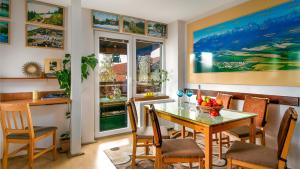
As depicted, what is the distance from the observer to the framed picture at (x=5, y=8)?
277 centimetres

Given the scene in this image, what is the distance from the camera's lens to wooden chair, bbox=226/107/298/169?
1510mm

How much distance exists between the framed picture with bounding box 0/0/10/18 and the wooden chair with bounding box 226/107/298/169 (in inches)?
145

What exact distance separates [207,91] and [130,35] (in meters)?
2.06

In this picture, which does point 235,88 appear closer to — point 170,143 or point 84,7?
point 170,143

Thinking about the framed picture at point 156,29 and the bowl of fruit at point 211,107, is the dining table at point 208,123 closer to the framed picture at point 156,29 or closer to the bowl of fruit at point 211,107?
the bowl of fruit at point 211,107

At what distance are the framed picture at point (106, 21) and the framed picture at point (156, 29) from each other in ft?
2.54

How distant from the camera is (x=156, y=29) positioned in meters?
4.29

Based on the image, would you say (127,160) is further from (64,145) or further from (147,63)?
(147,63)

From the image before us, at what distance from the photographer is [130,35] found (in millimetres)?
3996

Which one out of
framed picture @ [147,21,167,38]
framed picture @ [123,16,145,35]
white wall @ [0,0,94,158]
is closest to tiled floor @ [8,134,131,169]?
white wall @ [0,0,94,158]

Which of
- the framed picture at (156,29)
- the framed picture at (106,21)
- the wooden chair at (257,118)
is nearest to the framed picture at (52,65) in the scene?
the framed picture at (106,21)

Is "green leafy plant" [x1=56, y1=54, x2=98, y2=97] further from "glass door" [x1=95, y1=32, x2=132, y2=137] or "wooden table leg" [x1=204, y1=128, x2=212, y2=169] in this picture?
"wooden table leg" [x1=204, y1=128, x2=212, y2=169]

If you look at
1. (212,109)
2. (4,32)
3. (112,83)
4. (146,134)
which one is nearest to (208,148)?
(212,109)

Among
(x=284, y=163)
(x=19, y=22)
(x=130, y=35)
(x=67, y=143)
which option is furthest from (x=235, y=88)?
(x=19, y=22)
